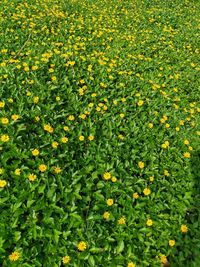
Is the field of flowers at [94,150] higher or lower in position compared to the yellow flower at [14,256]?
higher

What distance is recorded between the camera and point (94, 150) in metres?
3.16

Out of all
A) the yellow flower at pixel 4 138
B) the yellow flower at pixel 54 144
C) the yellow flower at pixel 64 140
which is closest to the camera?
the yellow flower at pixel 4 138

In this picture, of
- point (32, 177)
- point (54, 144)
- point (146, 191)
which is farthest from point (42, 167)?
point (146, 191)

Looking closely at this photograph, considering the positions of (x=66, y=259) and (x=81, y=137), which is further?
(x=81, y=137)

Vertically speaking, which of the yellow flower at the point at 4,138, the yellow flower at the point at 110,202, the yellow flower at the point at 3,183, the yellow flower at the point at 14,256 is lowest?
the yellow flower at the point at 14,256

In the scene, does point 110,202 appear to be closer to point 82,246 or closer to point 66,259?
point 82,246

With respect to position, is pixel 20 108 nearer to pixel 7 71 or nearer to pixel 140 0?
pixel 7 71

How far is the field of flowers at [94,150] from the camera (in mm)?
2367

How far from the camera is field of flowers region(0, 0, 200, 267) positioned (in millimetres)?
2367

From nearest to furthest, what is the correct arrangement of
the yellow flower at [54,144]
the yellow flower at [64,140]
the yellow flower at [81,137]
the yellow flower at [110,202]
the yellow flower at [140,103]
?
the yellow flower at [110,202] < the yellow flower at [54,144] < the yellow flower at [64,140] < the yellow flower at [81,137] < the yellow flower at [140,103]

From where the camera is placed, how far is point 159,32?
683 centimetres

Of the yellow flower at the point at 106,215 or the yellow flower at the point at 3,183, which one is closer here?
the yellow flower at the point at 3,183

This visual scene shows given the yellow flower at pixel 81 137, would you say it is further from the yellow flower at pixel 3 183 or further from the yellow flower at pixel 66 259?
the yellow flower at pixel 66 259

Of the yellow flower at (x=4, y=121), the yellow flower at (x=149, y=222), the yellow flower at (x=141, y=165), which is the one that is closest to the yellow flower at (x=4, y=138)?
the yellow flower at (x=4, y=121)
